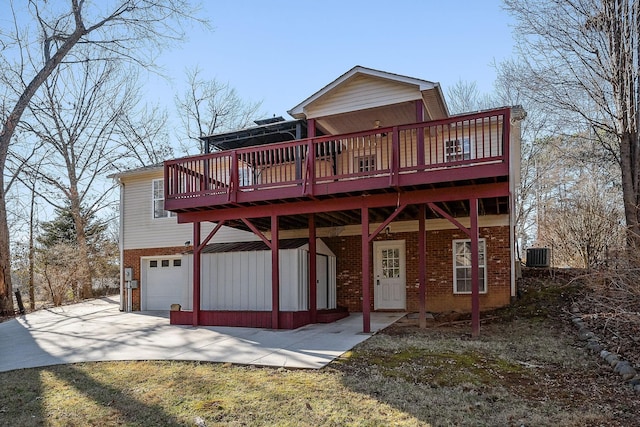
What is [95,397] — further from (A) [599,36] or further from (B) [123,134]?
(B) [123,134]

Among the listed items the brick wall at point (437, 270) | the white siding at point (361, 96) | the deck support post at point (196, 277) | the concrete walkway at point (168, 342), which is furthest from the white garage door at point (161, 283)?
the white siding at point (361, 96)

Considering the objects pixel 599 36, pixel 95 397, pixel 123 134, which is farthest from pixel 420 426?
pixel 123 134

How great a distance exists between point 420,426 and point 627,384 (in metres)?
2.80

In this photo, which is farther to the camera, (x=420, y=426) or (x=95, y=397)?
(x=95, y=397)

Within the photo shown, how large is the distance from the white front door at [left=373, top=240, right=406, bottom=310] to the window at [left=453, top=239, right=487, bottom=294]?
1391mm

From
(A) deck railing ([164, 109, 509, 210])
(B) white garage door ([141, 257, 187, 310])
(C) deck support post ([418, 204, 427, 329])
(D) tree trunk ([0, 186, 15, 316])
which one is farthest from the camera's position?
(D) tree trunk ([0, 186, 15, 316])

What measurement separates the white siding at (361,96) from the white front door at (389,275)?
4022 mm

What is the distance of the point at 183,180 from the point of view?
11.3 meters

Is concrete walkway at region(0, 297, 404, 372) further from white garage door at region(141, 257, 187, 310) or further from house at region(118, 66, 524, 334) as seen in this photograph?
white garage door at region(141, 257, 187, 310)

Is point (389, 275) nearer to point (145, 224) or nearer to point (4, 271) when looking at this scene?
point (145, 224)

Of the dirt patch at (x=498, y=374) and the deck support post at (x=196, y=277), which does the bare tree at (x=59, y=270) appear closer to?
the deck support post at (x=196, y=277)

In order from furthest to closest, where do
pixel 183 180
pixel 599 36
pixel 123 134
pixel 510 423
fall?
pixel 123 134, pixel 183 180, pixel 599 36, pixel 510 423

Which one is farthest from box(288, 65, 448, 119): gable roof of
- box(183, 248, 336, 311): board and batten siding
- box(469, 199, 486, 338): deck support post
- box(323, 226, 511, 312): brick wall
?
box(183, 248, 336, 311): board and batten siding

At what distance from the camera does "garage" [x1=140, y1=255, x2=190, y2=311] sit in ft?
49.5
